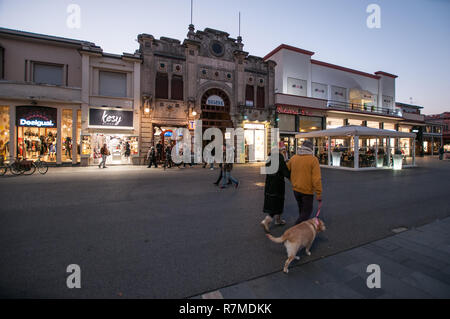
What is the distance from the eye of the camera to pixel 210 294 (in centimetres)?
238

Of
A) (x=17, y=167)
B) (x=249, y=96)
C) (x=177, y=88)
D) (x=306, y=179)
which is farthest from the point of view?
(x=249, y=96)

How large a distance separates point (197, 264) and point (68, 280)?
1.56 meters

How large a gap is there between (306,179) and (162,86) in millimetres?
18252

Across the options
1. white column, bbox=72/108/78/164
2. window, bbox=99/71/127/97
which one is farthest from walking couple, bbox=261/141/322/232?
window, bbox=99/71/127/97

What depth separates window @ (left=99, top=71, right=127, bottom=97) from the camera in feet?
59.3

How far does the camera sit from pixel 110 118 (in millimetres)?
17609

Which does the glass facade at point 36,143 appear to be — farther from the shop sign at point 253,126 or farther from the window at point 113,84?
the shop sign at point 253,126

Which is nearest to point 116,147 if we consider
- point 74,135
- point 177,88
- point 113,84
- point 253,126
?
point 74,135

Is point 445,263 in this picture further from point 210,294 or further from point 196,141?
point 196,141

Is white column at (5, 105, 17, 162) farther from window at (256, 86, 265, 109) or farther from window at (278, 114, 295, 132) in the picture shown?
window at (278, 114, 295, 132)

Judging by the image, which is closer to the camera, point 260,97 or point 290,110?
point 260,97

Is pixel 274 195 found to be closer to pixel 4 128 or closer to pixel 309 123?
pixel 4 128

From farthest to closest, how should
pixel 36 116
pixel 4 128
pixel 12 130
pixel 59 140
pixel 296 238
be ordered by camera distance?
1. pixel 59 140
2. pixel 36 116
3. pixel 4 128
4. pixel 12 130
5. pixel 296 238

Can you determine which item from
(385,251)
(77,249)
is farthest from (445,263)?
(77,249)
